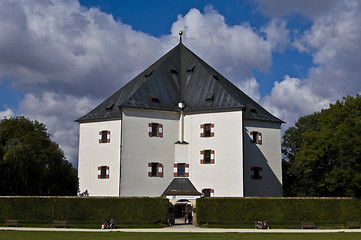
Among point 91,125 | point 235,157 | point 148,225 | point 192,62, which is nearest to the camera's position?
point 148,225

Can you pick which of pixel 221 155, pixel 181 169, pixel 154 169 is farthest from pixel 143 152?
pixel 221 155

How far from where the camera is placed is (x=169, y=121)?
4147 centimetres

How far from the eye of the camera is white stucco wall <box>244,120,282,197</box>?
1610 inches

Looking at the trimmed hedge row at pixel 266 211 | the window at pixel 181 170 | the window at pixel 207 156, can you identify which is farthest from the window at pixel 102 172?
the trimmed hedge row at pixel 266 211

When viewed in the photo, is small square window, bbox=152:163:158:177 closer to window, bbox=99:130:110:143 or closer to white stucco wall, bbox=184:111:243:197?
white stucco wall, bbox=184:111:243:197

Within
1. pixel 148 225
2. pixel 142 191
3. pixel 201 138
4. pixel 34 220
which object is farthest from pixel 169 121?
pixel 34 220

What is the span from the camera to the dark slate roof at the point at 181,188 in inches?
1474

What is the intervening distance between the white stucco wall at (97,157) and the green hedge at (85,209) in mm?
5510

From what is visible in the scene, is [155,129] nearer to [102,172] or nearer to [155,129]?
[155,129]

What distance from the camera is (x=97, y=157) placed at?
41.9 meters

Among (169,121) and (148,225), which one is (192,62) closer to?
A: (169,121)

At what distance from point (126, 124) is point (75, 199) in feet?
28.5

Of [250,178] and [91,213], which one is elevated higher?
[250,178]

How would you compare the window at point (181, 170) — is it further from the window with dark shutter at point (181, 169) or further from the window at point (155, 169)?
the window at point (155, 169)
